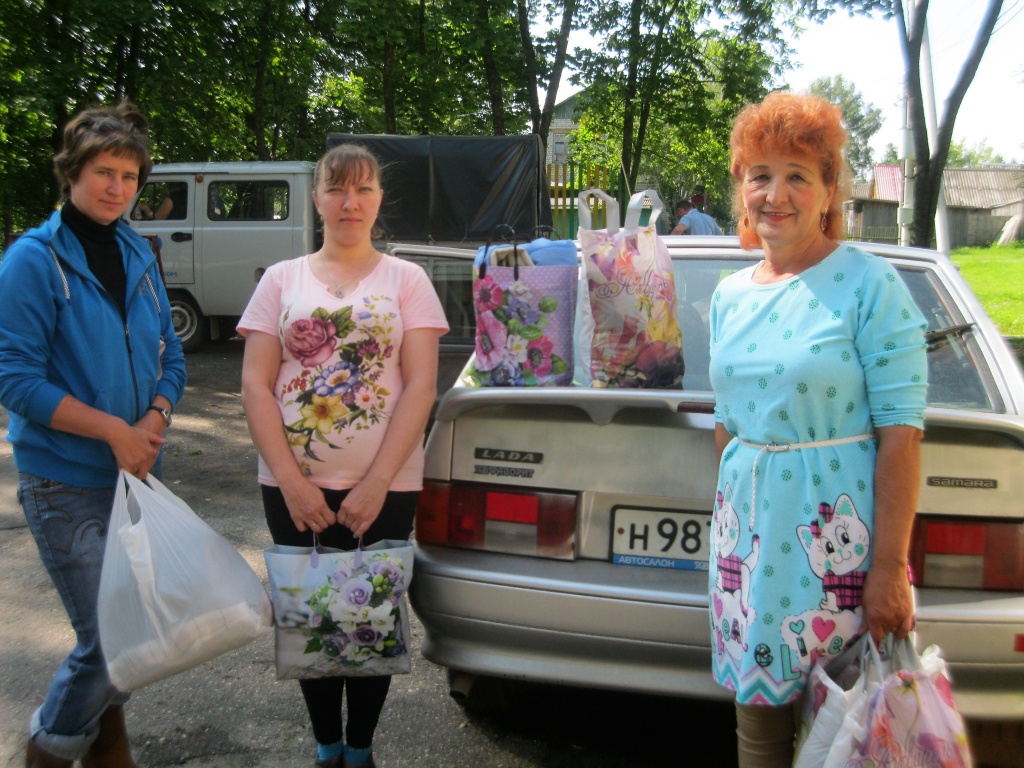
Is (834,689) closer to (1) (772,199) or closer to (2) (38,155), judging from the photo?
(1) (772,199)

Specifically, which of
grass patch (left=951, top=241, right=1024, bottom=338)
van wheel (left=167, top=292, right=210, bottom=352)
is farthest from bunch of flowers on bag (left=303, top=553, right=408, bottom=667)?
van wheel (left=167, top=292, right=210, bottom=352)

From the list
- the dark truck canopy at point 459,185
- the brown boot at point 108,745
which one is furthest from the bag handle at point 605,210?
the dark truck canopy at point 459,185

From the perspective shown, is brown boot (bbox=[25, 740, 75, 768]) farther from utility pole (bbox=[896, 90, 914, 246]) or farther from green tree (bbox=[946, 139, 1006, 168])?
green tree (bbox=[946, 139, 1006, 168])

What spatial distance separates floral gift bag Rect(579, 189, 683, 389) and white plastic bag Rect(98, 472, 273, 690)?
3.83 feet

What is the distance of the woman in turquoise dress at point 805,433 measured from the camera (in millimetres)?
1784

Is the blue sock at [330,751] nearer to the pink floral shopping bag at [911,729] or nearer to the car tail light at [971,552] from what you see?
the pink floral shopping bag at [911,729]

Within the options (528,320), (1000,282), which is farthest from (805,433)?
(1000,282)

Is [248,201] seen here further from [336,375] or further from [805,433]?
[805,433]

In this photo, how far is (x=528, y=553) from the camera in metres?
2.64

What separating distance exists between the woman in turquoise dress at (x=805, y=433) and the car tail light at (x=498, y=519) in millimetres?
665

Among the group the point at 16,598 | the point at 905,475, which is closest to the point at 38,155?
the point at 16,598

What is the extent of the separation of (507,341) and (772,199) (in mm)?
1024

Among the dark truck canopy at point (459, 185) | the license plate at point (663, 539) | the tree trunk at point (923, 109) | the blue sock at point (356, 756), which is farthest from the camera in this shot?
the dark truck canopy at point (459, 185)

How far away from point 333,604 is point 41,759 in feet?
2.89
